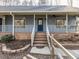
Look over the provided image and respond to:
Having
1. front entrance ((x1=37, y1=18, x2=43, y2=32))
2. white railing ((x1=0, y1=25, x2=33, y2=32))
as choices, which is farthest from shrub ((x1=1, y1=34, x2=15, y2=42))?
front entrance ((x1=37, y1=18, x2=43, y2=32))

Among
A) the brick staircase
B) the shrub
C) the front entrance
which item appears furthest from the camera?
the front entrance

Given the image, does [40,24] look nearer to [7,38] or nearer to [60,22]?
[60,22]

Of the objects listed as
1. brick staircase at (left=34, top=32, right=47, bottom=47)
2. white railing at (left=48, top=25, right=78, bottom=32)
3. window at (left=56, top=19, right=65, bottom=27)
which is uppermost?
window at (left=56, top=19, right=65, bottom=27)

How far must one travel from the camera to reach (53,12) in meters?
20.4

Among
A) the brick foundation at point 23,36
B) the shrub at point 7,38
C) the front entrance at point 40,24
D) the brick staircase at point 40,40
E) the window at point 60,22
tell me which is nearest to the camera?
the brick staircase at point 40,40

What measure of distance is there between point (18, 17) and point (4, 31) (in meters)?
2.86

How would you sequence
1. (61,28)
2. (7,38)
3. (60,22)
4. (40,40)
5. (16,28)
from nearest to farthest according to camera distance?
1. (40,40)
2. (7,38)
3. (16,28)
4. (61,28)
5. (60,22)

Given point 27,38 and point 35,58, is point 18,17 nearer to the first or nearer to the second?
point 27,38

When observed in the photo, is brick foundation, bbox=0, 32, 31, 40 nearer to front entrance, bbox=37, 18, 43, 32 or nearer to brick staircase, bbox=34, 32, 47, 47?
brick staircase, bbox=34, 32, 47, 47

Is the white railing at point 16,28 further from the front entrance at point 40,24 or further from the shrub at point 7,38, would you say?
the shrub at point 7,38

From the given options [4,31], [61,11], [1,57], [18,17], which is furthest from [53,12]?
[1,57]

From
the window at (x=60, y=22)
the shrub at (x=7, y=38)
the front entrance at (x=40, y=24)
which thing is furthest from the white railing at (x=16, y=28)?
the window at (x=60, y=22)

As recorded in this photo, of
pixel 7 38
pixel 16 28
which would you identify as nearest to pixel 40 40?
pixel 7 38

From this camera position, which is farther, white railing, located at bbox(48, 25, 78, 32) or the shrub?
white railing, located at bbox(48, 25, 78, 32)
